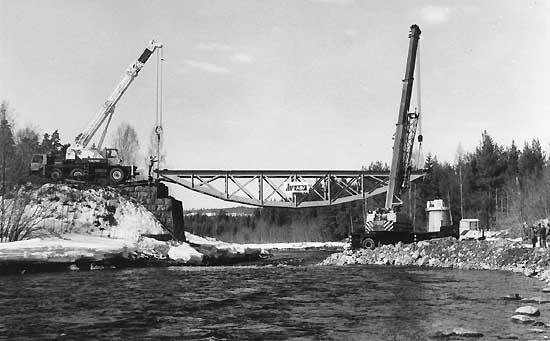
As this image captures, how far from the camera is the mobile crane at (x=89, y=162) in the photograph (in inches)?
1854

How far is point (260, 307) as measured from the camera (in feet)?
52.8

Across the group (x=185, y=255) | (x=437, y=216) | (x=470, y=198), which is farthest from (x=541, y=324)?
(x=470, y=198)

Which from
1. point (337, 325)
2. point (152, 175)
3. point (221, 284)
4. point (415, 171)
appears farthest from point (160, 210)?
point (337, 325)

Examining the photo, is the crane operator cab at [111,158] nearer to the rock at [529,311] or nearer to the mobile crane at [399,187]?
the mobile crane at [399,187]

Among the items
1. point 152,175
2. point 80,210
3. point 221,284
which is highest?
point 152,175

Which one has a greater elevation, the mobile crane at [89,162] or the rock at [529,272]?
the mobile crane at [89,162]

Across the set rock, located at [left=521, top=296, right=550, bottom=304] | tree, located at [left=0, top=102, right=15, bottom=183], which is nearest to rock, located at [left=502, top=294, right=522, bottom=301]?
rock, located at [left=521, top=296, right=550, bottom=304]

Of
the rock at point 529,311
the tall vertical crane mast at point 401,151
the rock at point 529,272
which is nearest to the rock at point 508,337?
the rock at point 529,311

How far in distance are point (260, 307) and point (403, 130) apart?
27925 millimetres

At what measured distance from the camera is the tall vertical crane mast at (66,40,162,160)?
1902 inches

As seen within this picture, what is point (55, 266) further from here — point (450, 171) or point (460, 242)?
point (450, 171)

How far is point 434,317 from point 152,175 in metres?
39.8

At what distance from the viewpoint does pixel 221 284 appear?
911 inches

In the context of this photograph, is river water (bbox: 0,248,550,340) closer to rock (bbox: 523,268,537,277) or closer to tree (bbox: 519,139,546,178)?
rock (bbox: 523,268,537,277)
